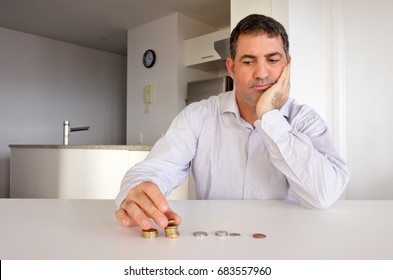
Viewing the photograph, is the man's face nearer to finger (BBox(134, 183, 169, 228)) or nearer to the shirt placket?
the shirt placket

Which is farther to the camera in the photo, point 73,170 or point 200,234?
point 73,170

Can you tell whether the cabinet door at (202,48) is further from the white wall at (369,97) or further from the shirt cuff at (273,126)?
the shirt cuff at (273,126)

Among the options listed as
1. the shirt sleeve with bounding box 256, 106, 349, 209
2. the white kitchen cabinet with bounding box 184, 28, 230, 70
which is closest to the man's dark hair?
the shirt sleeve with bounding box 256, 106, 349, 209

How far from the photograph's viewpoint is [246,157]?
1263 mm

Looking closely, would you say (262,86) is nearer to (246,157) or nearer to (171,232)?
(246,157)

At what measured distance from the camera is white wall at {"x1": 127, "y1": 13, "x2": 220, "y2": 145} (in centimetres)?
426

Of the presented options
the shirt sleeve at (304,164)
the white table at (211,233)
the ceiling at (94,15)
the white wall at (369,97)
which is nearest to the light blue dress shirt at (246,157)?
the shirt sleeve at (304,164)

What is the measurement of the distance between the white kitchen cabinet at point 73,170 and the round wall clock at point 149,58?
1870mm

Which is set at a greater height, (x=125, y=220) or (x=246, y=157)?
(x=246, y=157)

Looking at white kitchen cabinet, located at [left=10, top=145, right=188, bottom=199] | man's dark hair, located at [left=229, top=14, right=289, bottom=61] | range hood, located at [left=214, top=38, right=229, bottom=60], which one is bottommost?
white kitchen cabinet, located at [left=10, top=145, right=188, bottom=199]

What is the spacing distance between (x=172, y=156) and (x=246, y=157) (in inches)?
10.5

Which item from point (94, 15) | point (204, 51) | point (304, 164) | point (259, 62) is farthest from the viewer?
point (94, 15)

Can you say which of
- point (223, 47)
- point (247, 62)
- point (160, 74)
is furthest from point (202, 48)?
point (247, 62)
